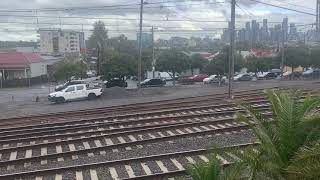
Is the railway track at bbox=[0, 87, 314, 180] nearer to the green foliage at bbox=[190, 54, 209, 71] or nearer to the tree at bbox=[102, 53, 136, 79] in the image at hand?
the tree at bbox=[102, 53, 136, 79]

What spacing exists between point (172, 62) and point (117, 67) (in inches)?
434

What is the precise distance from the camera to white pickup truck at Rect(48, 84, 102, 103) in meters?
31.8

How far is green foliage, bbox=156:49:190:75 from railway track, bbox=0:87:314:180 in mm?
33333

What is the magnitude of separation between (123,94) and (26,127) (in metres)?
15.6

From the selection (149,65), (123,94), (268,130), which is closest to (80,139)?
(268,130)

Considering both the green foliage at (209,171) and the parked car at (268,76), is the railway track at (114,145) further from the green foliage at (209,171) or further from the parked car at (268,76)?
the parked car at (268,76)

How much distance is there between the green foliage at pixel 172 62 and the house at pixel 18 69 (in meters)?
19.4

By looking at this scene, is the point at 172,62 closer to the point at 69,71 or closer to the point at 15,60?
the point at 69,71

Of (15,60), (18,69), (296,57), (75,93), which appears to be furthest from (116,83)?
(296,57)

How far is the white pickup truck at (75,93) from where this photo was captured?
104 feet

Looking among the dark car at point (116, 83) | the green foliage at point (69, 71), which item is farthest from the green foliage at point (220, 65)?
the green foliage at point (69, 71)

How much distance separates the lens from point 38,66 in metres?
66.8

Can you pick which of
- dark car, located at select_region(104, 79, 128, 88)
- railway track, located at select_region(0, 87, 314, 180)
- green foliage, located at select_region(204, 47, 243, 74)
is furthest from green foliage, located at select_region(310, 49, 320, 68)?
railway track, located at select_region(0, 87, 314, 180)

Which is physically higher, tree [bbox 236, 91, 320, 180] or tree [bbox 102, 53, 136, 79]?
tree [bbox 236, 91, 320, 180]
